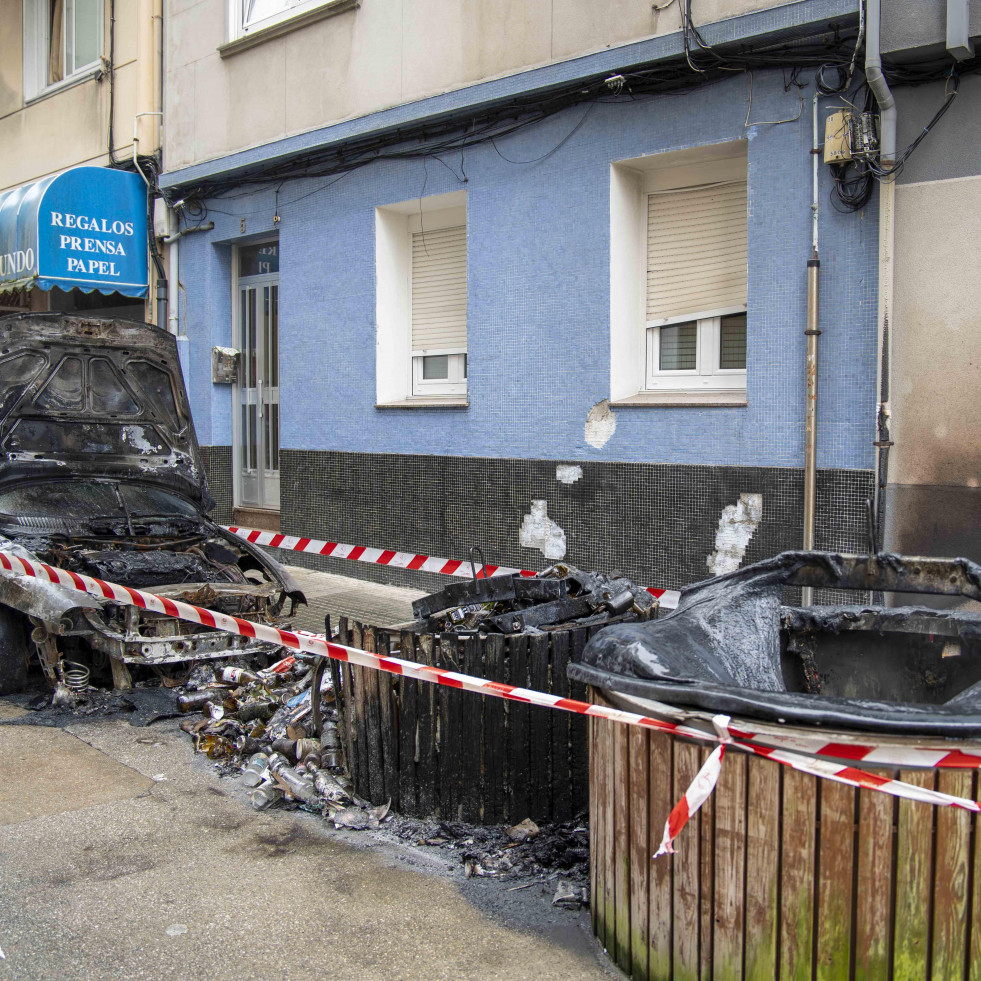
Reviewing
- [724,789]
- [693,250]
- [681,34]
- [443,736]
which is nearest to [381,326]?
[693,250]

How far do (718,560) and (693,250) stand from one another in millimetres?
2521

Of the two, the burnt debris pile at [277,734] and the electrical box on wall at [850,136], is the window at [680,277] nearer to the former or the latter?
the electrical box on wall at [850,136]

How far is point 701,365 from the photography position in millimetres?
8141

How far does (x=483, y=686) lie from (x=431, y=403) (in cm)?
600

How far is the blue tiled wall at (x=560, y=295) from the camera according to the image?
280 inches

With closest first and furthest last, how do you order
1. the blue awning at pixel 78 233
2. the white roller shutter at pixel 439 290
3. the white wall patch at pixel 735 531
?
1. the white wall patch at pixel 735 531
2. the white roller shutter at pixel 439 290
3. the blue awning at pixel 78 233

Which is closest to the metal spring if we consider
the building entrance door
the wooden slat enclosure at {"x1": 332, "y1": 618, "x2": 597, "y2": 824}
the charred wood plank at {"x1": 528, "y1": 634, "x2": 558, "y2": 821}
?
the wooden slat enclosure at {"x1": 332, "y1": 618, "x2": 597, "y2": 824}

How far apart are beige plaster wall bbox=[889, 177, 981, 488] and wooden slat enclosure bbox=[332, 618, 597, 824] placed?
3.57 meters

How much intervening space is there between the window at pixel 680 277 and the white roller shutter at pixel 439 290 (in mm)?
2077

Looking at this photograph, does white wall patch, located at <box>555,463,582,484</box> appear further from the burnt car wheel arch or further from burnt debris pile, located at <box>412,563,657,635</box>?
the burnt car wheel arch

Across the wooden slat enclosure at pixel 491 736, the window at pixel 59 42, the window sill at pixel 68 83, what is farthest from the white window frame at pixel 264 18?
the wooden slat enclosure at pixel 491 736

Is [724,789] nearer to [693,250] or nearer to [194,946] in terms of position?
[194,946]

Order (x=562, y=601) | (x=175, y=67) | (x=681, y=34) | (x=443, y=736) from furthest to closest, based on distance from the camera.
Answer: (x=175, y=67) → (x=681, y=34) → (x=562, y=601) → (x=443, y=736)

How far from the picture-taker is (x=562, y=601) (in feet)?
15.7
